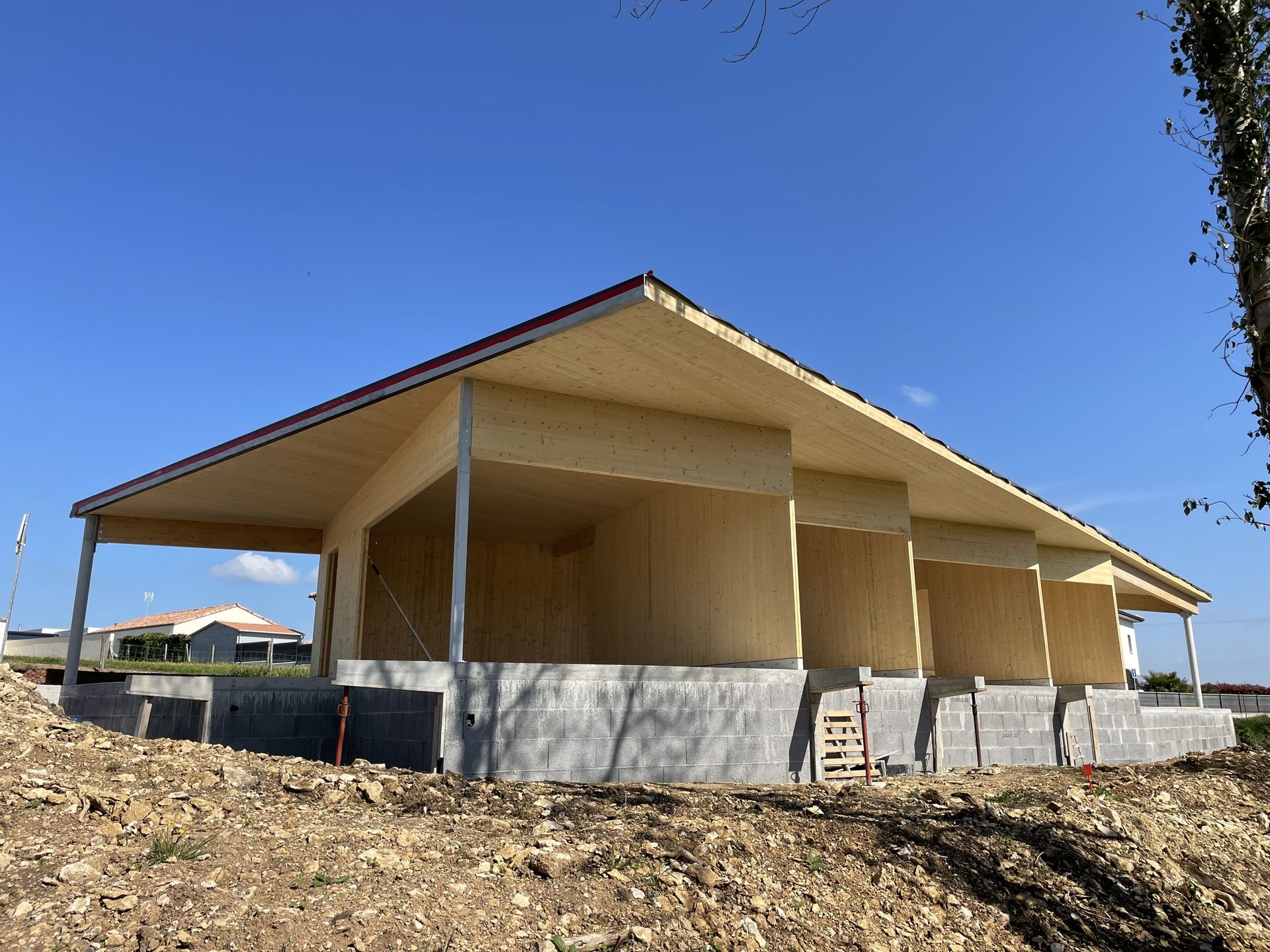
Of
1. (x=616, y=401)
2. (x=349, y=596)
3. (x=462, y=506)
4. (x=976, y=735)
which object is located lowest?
(x=976, y=735)

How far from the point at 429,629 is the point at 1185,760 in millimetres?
13232

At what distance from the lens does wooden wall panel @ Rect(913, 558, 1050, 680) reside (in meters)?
18.6

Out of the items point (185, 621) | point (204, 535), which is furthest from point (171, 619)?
point (204, 535)

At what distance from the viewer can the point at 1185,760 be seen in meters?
12.1

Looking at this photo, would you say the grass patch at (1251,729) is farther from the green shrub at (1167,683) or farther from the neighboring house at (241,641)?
the neighboring house at (241,641)

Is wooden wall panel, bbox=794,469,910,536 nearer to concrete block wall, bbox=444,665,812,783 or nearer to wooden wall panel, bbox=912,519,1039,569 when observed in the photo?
wooden wall panel, bbox=912,519,1039,569

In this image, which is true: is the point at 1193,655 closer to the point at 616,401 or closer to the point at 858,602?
the point at 858,602

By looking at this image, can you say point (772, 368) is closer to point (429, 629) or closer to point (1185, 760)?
point (1185, 760)

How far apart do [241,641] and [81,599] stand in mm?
34092

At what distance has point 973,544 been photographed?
18234 mm

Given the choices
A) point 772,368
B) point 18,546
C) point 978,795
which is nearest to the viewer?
point 978,795

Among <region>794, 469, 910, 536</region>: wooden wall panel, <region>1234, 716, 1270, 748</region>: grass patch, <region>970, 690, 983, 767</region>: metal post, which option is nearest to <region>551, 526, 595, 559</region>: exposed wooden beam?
<region>794, 469, 910, 536</region>: wooden wall panel

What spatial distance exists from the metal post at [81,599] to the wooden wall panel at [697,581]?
9222 mm

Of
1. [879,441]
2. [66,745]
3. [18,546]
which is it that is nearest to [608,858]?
[66,745]
